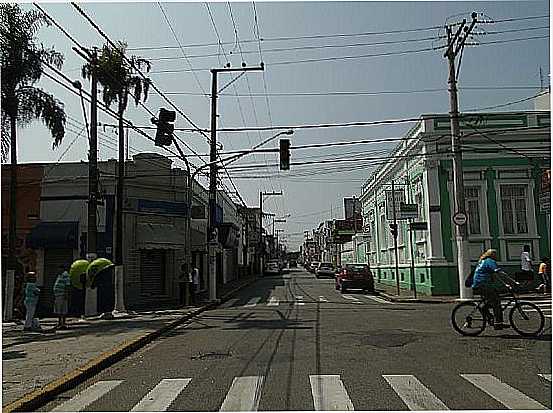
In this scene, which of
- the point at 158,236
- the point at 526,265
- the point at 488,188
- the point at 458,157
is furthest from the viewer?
the point at 488,188

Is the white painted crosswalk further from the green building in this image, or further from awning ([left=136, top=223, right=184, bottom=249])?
the green building

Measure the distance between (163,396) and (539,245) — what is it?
23.6 meters

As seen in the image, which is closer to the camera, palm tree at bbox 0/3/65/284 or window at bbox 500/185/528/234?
palm tree at bbox 0/3/65/284

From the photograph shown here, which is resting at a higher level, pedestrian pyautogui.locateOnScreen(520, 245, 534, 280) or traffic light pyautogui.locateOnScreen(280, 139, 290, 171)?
traffic light pyautogui.locateOnScreen(280, 139, 290, 171)

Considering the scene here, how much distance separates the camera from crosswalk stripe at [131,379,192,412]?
324 inches

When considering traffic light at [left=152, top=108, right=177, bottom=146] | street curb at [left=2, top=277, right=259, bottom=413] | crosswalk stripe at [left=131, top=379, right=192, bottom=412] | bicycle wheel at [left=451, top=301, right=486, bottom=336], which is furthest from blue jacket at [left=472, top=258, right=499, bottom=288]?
traffic light at [left=152, top=108, right=177, bottom=146]

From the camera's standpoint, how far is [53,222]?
86.5 ft

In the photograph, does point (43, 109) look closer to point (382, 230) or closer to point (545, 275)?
point (545, 275)

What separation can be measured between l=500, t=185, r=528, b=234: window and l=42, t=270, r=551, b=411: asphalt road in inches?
526

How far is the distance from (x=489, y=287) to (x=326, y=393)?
6315 mm

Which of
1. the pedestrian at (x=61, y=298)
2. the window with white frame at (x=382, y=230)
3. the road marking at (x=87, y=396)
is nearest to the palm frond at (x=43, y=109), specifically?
the pedestrian at (x=61, y=298)

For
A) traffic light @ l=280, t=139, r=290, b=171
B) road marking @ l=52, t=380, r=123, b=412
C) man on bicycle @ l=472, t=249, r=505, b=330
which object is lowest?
road marking @ l=52, t=380, r=123, b=412

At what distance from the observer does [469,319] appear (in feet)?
46.6

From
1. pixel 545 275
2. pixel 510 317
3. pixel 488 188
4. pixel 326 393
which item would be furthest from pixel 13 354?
pixel 488 188
